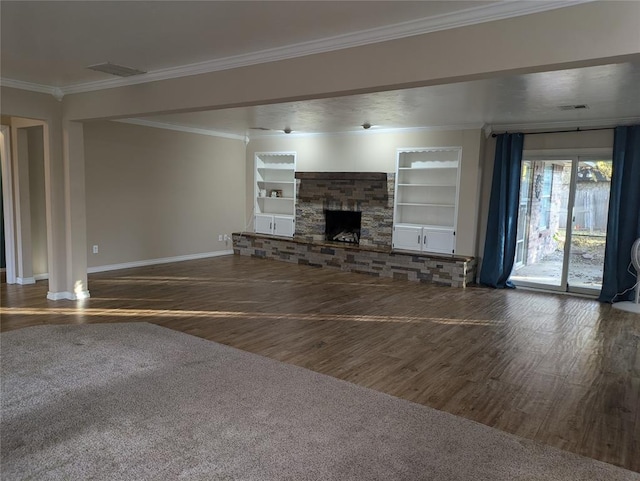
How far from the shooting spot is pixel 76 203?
17.9 feet

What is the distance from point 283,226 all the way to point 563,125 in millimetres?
5243

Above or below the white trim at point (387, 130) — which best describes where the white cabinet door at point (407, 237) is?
below

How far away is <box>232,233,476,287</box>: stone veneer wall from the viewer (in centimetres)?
699

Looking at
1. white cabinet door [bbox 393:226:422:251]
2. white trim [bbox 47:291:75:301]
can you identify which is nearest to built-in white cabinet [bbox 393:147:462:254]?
white cabinet door [bbox 393:226:422:251]

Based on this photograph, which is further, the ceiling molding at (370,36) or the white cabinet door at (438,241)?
the white cabinet door at (438,241)

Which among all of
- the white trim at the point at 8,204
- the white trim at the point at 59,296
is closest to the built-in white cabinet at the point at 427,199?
the white trim at the point at 59,296

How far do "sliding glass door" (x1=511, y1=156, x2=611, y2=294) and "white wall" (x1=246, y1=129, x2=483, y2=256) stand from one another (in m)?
0.78

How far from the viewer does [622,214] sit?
6.07 m

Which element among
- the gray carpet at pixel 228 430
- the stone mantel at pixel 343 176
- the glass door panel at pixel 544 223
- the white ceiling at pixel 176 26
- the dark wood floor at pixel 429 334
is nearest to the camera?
the gray carpet at pixel 228 430

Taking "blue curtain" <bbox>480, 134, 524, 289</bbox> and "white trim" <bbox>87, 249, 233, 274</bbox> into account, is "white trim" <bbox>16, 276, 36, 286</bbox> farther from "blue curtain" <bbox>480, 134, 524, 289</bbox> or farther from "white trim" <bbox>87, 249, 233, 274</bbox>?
"blue curtain" <bbox>480, 134, 524, 289</bbox>

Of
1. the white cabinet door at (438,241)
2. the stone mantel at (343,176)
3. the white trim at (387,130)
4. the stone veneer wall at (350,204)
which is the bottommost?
the white cabinet door at (438,241)

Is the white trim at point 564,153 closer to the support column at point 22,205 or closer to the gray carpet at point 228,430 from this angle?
the gray carpet at point 228,430

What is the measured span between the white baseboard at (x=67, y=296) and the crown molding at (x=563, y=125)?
6.21 metres

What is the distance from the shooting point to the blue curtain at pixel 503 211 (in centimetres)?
682
